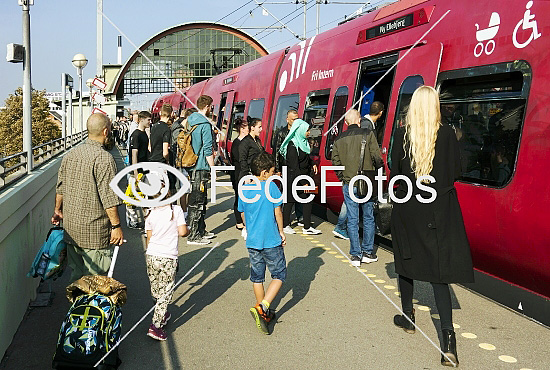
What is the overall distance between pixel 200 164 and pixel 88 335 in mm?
4918

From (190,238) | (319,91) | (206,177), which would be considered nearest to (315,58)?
(319,91)

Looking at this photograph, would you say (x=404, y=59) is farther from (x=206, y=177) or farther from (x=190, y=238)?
(x=190, y=238)

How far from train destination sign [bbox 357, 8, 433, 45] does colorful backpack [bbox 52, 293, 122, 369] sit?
4.94 metres

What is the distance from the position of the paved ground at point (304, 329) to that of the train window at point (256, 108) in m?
7.67

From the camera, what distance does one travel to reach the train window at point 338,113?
9641mm

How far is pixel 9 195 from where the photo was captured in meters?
5.28

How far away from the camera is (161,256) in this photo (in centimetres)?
516

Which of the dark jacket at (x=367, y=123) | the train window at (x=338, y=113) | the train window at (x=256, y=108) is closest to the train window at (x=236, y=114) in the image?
the train window at (x=256, y=108)

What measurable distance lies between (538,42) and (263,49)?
5915cm

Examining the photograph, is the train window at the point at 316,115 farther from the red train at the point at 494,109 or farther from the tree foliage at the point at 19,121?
the tree foliage at the point at 19,121

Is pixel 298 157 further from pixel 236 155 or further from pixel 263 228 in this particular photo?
pixel 263 228

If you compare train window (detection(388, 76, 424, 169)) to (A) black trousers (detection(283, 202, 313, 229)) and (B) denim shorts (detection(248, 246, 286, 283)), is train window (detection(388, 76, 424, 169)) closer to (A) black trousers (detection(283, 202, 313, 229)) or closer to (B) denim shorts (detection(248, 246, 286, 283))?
(A) black trousers (detection(283, 202, 313, 229))

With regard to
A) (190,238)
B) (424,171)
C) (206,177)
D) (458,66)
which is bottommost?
(190,238)

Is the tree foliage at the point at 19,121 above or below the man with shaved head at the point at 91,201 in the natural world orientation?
below
